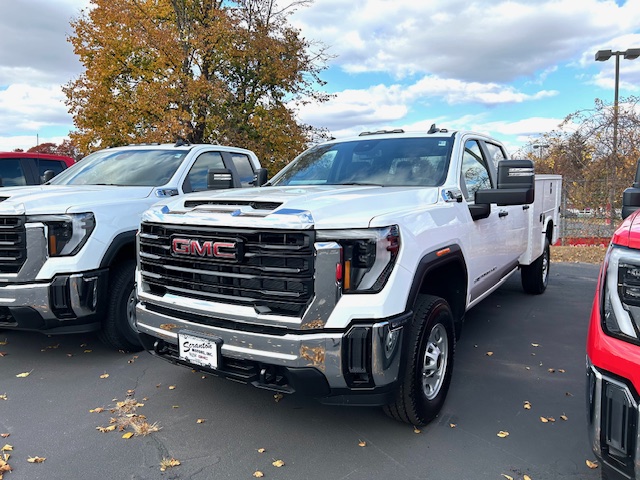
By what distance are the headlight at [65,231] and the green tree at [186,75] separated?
1079 centimetres

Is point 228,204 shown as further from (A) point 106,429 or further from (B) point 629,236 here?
(B) point 629,236

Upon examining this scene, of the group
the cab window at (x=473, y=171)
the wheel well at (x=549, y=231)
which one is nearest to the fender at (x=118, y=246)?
the cab window at (x=473, y=171)

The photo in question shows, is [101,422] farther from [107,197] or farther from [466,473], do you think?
[466,473]

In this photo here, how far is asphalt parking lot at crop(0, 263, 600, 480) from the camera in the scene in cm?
282

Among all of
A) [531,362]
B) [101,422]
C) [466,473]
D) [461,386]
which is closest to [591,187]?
[531,362]

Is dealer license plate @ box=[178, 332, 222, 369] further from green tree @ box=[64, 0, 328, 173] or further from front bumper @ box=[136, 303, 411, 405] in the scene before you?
green tree @ box=[64, 0, 328, 173]

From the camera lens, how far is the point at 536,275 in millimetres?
6965

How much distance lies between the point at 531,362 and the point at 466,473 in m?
2.08

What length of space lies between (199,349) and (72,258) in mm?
1797

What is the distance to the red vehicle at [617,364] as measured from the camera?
185cm

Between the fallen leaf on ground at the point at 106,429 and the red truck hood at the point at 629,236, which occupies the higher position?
the red truck hood at the point at 629,236

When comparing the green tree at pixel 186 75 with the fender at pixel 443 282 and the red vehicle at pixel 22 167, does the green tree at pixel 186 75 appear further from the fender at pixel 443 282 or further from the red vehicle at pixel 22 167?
the fender at pixel 443 282

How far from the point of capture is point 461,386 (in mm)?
3965

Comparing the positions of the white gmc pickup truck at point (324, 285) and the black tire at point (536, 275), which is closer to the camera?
the white gmc pickup truck at point (324, 285)
